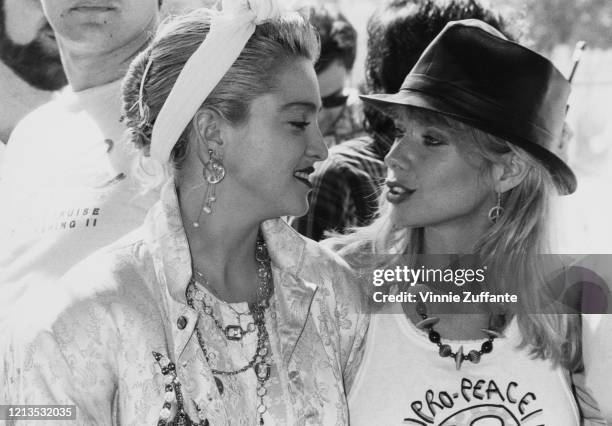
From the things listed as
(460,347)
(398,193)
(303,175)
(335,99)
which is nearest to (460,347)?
(460,347)

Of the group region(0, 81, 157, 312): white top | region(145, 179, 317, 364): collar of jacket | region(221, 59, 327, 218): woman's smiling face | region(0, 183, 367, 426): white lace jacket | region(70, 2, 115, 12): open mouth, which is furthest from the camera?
region(70, 2, 115, 12): open mouth

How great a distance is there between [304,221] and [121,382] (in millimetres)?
802

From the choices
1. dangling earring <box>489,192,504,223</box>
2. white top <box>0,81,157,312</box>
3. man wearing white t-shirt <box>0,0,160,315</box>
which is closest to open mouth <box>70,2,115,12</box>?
man wearing white t-shirt <box>0,0,160,315</box>

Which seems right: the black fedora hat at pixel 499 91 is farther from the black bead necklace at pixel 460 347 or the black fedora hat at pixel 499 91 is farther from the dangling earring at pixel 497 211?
the black bead necklace at pixel 460 347

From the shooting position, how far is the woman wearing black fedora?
154 cm

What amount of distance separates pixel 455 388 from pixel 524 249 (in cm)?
31

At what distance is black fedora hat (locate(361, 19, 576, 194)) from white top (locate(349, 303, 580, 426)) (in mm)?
356

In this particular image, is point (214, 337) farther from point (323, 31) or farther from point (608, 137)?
point (608, 137)

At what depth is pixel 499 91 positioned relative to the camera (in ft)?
5.24

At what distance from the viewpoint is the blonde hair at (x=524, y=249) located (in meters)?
1.58

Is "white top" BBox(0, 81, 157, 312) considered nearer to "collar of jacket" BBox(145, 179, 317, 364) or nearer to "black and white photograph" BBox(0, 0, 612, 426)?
"black and white photograph" BBox(0, 0, 612, 426)

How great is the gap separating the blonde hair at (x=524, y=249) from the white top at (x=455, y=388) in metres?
0.03

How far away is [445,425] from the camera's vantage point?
1533 mm

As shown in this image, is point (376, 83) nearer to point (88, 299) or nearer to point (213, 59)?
point (213, 59)
